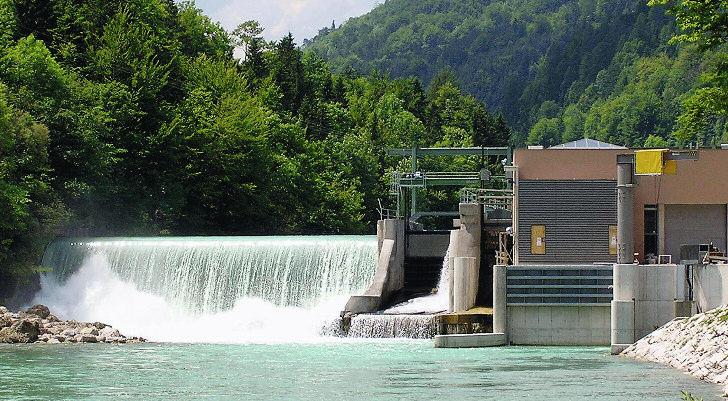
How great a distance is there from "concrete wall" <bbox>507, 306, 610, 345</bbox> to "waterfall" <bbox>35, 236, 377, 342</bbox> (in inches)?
397

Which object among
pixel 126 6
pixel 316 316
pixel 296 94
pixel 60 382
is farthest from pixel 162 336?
pixel 296 94

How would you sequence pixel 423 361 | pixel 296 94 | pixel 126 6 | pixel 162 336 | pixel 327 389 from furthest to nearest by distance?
pixel 296 94 → pixel 126 6 → pixel 162 336 → pixel 423 361 → pixel 327 389

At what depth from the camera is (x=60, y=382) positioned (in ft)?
124

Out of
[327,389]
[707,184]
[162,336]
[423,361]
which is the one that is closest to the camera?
[327,389]

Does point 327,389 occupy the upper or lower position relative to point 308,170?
lower

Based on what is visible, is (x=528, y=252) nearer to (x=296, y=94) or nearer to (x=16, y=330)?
(x=16, y=330)

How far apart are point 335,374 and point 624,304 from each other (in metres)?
9.85

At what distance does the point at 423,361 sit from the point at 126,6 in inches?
2139

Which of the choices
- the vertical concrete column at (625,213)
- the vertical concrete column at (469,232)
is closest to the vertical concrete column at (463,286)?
the vertical concrete column at (469,232)

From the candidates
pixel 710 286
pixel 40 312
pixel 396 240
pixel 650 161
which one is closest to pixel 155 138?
pixel 40 312

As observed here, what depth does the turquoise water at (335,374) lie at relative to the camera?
34.9 metres

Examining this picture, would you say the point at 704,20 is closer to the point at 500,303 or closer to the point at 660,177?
the point at 660,177

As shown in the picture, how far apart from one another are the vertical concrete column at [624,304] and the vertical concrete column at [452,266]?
7547 millimetres

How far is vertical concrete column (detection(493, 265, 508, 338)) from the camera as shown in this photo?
46906 mm
